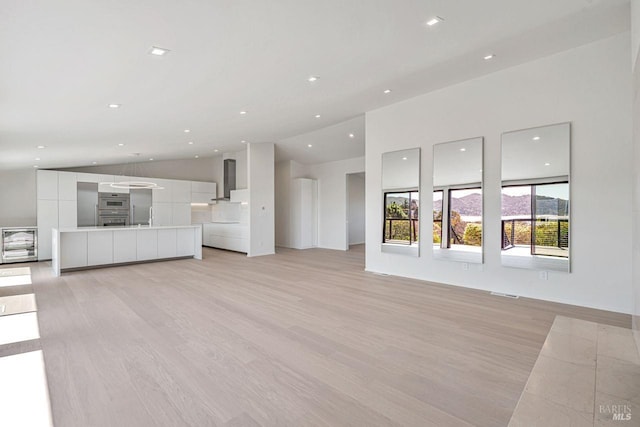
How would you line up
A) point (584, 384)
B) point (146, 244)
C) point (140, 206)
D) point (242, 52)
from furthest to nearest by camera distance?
point (140, 206) < point (146, 244) < point (242, 52) < point (584, 384)

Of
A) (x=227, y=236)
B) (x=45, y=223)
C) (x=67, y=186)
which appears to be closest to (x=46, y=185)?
(x=67, y=186)

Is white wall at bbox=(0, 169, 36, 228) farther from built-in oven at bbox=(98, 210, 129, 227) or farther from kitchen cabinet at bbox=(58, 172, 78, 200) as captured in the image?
built-in oven at bbox=(98, 210, 129, 227)

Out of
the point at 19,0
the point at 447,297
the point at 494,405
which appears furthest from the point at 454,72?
the point at 19,0

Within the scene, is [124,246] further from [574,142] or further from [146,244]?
[574,142]

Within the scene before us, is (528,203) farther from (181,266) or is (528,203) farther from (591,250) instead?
(181,266)

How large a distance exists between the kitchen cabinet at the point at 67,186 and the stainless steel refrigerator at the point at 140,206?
1.41 metres

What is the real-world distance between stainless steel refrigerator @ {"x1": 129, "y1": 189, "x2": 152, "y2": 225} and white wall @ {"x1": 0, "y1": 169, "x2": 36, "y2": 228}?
8.41ft

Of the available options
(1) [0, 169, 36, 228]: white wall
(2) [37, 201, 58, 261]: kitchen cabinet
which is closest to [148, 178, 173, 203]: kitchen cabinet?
(2) [37, 201, 58, 261]: kitchen cabinet

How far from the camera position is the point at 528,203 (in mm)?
4379

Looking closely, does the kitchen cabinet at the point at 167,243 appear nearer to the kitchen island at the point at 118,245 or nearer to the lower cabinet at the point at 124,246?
the kitchen island at the point at 118,245

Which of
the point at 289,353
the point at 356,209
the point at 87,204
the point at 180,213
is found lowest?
the point at 289,353

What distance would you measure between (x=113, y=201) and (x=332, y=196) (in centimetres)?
683

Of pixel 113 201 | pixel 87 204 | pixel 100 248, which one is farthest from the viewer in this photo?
pixel 113 201

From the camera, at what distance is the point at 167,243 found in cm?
809
